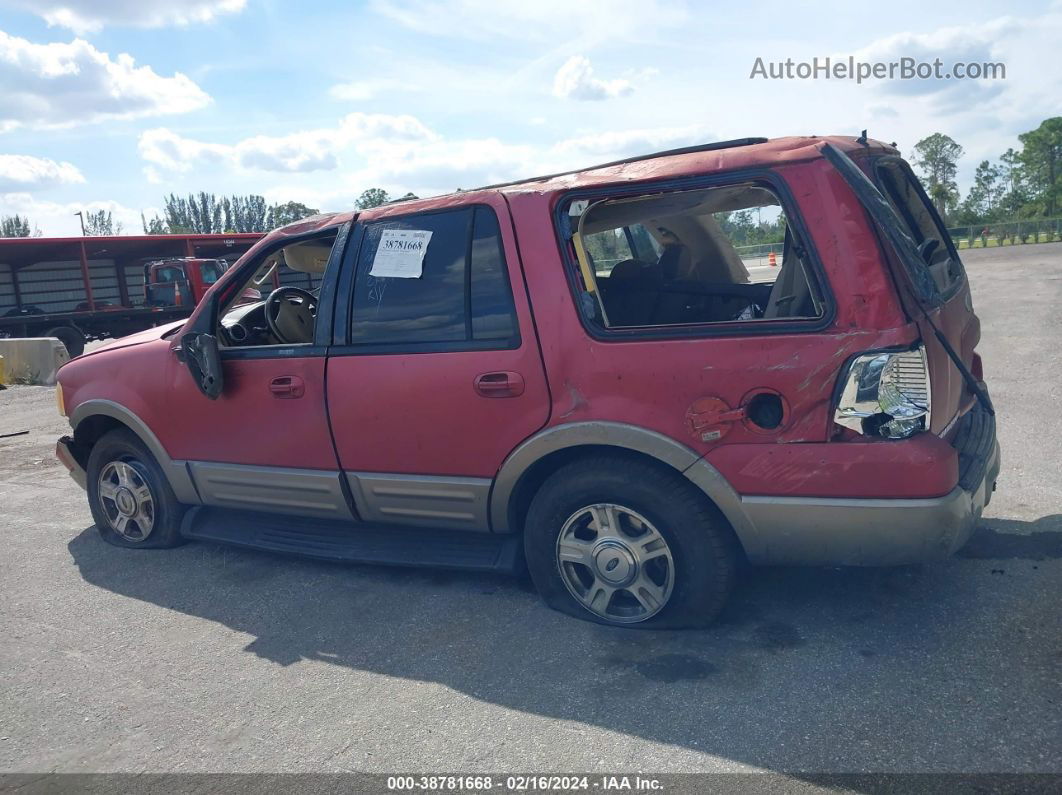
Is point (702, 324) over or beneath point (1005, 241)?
over

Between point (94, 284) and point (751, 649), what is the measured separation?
22.5 meters

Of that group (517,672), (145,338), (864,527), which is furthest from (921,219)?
(145,338)

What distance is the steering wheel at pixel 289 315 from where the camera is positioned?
5.23m

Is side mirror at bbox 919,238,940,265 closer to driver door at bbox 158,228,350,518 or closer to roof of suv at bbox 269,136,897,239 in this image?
roof of suv at bbox 269,136,897,239

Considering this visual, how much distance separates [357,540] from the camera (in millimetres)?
4586

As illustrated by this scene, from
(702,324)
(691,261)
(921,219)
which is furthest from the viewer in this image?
(691,261)

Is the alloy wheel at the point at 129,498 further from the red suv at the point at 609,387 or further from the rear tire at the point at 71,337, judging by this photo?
the rear tire at the point at 71,337

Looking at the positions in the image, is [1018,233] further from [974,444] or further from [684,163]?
[684,163]

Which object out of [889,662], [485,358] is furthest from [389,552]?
[889,662]

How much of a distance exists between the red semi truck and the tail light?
783 inches

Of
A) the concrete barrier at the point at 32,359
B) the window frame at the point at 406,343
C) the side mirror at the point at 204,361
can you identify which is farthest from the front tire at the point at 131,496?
the concrete barrier at the point at 32,359

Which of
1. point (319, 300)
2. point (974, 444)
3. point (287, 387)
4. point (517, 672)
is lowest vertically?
point (517, 672)

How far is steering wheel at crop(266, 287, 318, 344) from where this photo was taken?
5227mm

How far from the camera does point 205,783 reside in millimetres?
2990
